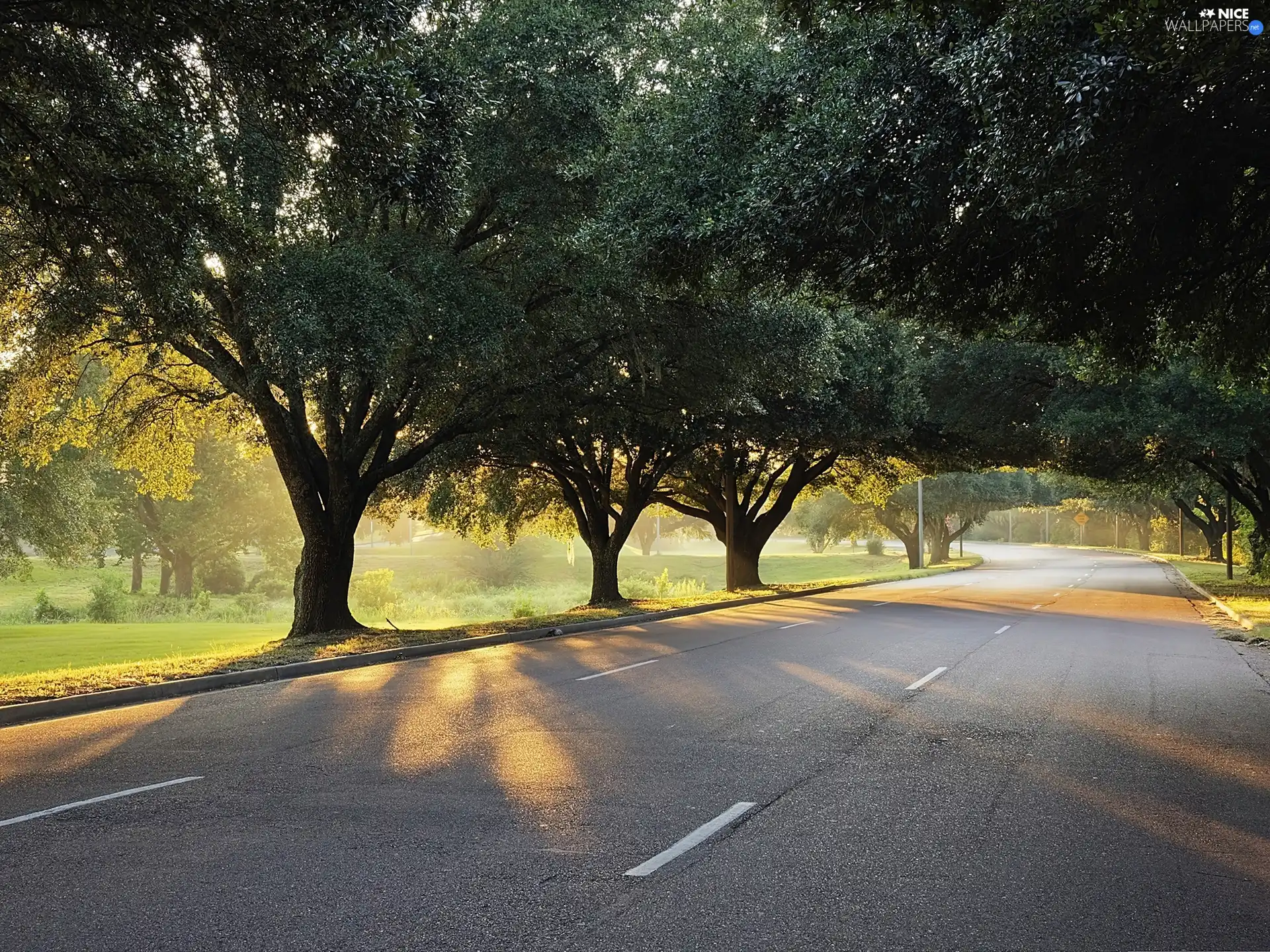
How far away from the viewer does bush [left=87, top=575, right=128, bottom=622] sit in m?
42.7

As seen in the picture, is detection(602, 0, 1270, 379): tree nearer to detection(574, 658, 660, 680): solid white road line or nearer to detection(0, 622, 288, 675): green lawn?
detection(574, 658, 660, 680): solid white road line

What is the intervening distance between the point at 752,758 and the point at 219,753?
13.8 ft

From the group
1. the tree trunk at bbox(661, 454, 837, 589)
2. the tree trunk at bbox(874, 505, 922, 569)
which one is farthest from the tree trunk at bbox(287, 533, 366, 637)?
the tree trunk at bbox(874, 505, 922, 569)

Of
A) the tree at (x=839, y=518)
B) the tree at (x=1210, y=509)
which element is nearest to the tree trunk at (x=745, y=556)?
the tree at (x=839, y=518)

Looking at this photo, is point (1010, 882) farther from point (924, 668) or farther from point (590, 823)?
point (924, 668)

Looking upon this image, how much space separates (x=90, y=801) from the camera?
6586 millimetres

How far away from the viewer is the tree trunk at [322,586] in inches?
760

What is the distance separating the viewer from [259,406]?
17391 mm

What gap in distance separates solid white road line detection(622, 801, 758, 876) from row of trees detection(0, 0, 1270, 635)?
5203mm

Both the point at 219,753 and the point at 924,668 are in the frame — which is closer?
the point at 219,753

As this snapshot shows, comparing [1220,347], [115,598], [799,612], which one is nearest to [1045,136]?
[1220,347]

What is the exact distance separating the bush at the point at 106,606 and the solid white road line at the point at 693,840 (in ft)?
138

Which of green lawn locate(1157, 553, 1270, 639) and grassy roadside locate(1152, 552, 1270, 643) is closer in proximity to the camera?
grassy roadside locate(1152, 552, 1270, 643)

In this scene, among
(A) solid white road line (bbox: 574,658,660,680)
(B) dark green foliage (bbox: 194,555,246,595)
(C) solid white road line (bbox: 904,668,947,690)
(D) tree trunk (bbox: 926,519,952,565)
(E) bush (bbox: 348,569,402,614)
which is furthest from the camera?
(D) tree trunk (bbox: 926,519,952,565)
